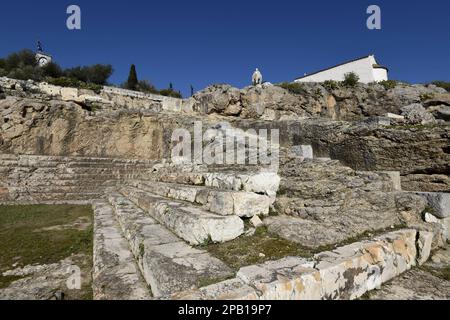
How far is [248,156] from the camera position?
484 cm

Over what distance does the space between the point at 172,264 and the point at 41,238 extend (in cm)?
423

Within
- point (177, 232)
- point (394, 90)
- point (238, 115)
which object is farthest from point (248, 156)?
point (394, 90)

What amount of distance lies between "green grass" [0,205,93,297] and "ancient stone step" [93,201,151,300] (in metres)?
0.34

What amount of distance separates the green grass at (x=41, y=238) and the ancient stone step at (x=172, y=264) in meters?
0.82

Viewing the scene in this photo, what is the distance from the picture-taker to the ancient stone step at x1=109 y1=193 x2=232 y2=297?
1.73 meters

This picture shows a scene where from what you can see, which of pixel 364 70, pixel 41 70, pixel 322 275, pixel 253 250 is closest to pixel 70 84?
pixel 41 70

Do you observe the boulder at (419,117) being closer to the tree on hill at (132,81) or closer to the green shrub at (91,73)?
the tree on hill at (132,81)

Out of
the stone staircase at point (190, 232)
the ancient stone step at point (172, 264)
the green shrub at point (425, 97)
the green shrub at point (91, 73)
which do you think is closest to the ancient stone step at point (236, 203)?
the stone staircase at point (190, 232)

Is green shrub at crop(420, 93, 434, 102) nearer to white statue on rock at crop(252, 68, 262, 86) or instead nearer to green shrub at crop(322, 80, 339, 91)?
green shrub at crop(322, 80, 339, 91)

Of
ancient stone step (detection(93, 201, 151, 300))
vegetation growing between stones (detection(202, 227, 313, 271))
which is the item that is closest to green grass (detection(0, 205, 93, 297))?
ancient stone step (detection(93, 201, 151, 300))

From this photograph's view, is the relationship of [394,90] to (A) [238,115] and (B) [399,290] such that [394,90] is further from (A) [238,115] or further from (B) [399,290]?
(B) [399,290]

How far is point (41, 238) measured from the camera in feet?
15.6

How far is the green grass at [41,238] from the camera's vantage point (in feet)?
11.9
